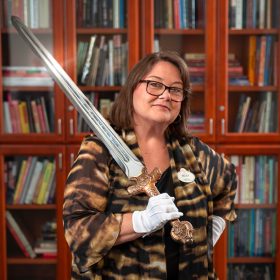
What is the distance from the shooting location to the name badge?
160cm

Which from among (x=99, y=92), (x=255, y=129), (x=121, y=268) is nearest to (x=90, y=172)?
(x=121, y=268)

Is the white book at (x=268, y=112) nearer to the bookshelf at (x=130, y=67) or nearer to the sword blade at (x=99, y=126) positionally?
the bookshelf at (x=130, y=67)

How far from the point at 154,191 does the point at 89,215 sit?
→ 20 cm

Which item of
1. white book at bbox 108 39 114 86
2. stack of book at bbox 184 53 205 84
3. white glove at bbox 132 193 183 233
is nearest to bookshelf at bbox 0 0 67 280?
white book at bbox 108 39 114 86

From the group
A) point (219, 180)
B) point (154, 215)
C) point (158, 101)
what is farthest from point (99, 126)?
point (219, 180)

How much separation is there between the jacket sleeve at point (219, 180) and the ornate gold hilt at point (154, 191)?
33 centimetres

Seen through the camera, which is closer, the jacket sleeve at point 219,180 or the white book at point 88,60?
the jacket sleeve at point 219,180

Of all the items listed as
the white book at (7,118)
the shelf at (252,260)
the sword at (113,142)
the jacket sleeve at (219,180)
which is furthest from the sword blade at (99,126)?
the shelf at (252,260)

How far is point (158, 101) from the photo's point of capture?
5.02 feet

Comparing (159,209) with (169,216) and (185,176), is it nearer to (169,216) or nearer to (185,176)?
(169,216)

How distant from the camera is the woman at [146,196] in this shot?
1391 mm

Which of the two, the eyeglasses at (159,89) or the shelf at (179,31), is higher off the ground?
the shelf at (179,31)

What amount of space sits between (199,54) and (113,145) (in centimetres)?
136

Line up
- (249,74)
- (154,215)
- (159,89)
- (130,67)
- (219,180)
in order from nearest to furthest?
(154,215), (159,89), (219,180), (130,67), (249,74)
